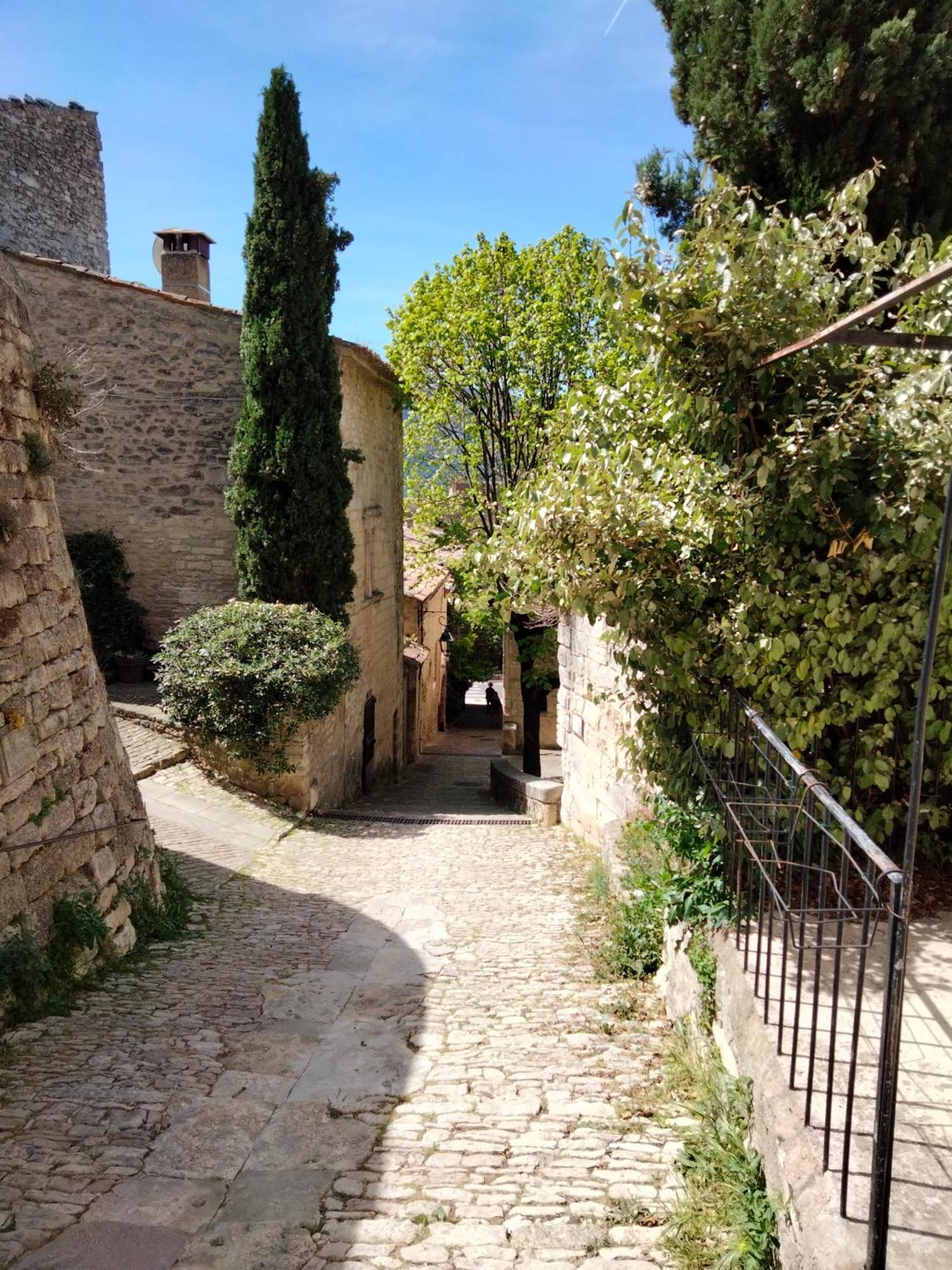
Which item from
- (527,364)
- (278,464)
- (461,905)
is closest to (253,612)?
(278,464)

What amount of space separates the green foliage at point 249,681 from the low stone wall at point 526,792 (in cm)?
316

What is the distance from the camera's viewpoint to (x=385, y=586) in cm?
1825

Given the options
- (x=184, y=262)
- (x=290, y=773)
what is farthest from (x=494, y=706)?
(x=290, y=773)

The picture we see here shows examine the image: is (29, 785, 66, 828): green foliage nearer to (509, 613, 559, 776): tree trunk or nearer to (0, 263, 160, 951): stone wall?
(0, 263, 160, 951): stone wall

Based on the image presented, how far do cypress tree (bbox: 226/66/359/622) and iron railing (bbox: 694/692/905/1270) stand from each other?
29.0ft

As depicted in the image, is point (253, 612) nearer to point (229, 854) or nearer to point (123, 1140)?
point (229, 854)

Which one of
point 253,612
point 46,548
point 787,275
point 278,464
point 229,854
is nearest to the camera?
point 787,275

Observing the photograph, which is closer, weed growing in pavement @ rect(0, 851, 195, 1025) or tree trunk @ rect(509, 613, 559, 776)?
weed growing in pavement @ rect(0, 851, 195, 1025)

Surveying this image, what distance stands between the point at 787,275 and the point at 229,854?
6.88m


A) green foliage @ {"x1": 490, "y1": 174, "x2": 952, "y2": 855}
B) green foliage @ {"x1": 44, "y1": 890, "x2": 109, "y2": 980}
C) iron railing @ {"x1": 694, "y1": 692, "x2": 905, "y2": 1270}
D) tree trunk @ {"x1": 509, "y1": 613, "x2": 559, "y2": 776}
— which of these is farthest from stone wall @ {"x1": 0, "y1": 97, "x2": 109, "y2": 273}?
iron railing @ {"x1": 694, "y1": 692, "x2": 905, "y2": 1270}

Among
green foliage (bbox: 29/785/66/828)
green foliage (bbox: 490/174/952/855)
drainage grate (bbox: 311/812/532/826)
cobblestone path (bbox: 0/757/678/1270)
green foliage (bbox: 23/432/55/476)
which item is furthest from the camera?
drainage grate (bbox: 311/812/532/826)

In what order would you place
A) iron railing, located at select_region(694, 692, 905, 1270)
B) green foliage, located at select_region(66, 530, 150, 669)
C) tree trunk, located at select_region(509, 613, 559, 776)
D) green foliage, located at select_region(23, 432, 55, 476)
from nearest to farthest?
iron railing, located at select_region(694, 692, 905, 1270) → green foliage, located at select_region(23, 432, 55, 476) → green foliage, located at select_region(66, 530, 150, 669) → tree trunk, located at select_region(509, 613, 559, 776)

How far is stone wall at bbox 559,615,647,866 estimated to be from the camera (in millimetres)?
8008

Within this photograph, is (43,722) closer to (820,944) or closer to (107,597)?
(820,944)
